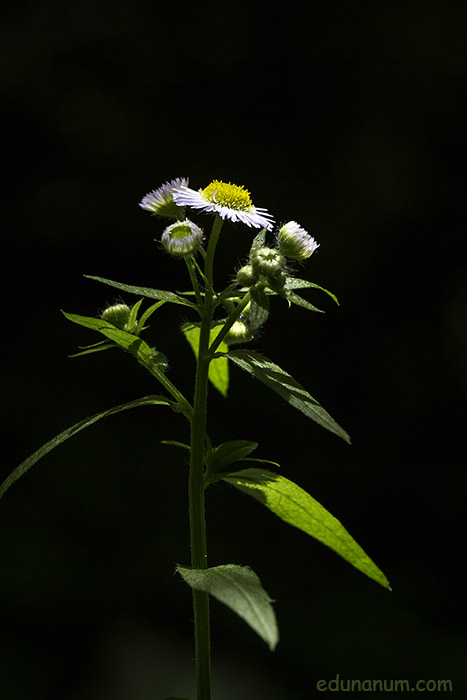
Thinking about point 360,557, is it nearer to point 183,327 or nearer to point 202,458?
point 202,458

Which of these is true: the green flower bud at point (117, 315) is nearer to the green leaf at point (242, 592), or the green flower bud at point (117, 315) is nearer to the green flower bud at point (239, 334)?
the green flower bud at point (239, 334)

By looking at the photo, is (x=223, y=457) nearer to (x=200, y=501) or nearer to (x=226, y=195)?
(x=200, y=501)

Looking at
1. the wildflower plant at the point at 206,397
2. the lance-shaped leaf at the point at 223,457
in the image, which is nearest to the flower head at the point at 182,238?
the wildflower plant at the point at 206,397

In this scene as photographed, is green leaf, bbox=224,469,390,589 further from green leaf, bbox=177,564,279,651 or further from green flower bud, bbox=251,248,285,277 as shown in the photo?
green flower bud, bbox=251,248,285,277

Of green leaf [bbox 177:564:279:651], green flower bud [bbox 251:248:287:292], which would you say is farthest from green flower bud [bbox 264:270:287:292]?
green leaf [bbox 177:564:279:651]

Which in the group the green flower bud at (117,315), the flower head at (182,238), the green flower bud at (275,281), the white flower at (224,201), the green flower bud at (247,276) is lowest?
the green flower bud at (275,281)

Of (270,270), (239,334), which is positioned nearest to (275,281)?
(270,270)

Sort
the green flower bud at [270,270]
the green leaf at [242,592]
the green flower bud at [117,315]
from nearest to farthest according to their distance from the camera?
the green leaf at [242,592]
the green flower bud at [270,270]
the green flower bud at [117,315]
